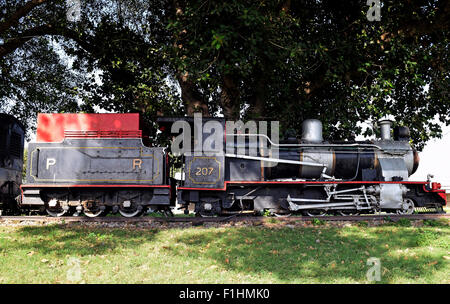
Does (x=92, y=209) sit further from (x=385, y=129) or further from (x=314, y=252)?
(x=385, y=129)

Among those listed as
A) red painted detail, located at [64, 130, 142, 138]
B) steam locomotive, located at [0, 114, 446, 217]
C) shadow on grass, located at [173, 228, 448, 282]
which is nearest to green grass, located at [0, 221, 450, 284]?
shadow on grass, located at [173, 228, 448, 282]

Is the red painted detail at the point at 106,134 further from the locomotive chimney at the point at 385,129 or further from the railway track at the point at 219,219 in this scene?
the locomotive chimney at the point at 385,129

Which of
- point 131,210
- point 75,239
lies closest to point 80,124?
point 131,210

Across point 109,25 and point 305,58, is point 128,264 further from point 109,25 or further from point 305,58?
point 109,25

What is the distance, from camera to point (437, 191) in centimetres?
1088

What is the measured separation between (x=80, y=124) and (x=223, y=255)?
23.5 ft

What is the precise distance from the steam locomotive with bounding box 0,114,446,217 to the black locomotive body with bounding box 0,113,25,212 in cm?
151

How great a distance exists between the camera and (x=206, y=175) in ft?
33.7

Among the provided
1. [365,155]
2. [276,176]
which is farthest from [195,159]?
[365,155]

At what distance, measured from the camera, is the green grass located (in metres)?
5.18

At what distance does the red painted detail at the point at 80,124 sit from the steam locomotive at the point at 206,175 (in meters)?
0.03

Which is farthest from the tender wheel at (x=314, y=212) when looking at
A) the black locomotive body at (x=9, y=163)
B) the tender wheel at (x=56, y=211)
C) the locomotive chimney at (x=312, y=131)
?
the black locomotive body at (x=9, y=163)

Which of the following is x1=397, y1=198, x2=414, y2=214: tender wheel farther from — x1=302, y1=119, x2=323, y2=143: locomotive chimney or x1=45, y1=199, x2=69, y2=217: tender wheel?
x1=45, y1=199, x2=69, y2=217: tender wheel

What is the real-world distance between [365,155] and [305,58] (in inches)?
165
